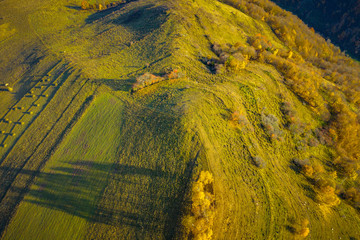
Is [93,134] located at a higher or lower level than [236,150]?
lower

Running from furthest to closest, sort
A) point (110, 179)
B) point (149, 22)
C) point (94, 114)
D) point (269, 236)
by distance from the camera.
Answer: point (149, 22) → point (94, 114) → point (110, 179) → point (269, 236)

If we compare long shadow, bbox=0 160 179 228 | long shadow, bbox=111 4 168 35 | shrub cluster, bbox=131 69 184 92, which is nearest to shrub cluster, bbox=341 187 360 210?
long shadow, bbox=0 160 179 228

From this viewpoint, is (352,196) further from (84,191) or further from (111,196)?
(84,191)

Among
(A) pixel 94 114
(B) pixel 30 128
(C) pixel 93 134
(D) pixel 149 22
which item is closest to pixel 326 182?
(C) pixel 93 134

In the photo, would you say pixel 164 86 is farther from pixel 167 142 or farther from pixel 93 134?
pixel 93 134

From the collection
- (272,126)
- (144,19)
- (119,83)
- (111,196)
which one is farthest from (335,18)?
(111,196)

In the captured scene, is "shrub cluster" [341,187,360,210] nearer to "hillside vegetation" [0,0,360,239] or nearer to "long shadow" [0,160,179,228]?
"hillside vegetation" [0,0,360,239]

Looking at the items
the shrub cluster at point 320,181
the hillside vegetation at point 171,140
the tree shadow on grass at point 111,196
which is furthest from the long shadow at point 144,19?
the shrub cluster at point 320,181
